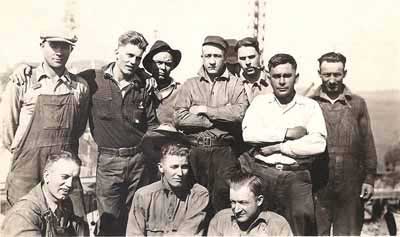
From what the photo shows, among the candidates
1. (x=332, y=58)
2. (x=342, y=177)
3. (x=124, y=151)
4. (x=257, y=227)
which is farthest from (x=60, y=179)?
(x=332, y=58)

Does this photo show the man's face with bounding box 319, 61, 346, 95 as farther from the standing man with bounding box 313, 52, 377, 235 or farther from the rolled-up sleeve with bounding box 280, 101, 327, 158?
the rolled-up sleeve with bounding box 280, 101, 327, 158

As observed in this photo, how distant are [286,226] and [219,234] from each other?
52cm

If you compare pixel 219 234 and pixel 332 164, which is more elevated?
pixel 332 164

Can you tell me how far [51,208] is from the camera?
5.56m

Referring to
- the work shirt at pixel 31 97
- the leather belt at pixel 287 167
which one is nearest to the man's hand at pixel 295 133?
the leather belt at pixel 287 167

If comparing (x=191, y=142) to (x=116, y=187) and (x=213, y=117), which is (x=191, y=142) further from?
(x=116, y=187)

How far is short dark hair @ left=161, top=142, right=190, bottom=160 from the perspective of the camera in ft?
18.4

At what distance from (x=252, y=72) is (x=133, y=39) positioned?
97 cm

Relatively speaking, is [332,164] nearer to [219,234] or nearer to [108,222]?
[219,234]

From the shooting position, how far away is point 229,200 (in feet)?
18.4

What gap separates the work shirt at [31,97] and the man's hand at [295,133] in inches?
62.7

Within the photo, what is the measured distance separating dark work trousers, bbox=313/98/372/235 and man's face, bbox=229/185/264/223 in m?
0.53

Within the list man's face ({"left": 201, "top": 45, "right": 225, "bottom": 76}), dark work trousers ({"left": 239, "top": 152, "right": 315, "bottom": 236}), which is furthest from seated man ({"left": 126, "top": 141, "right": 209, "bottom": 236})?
man's face ({"left": 201, "top": 45, "right": 225, "bottom": 76})

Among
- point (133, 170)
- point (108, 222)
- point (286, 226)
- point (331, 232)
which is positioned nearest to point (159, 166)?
point (133, 170)
